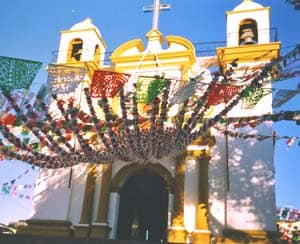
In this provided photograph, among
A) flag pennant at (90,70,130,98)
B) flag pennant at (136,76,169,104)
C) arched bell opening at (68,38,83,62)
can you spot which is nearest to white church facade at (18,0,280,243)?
arched bell opening at (68,38,83,62)

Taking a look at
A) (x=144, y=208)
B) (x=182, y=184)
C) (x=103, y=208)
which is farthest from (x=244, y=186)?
(x=103, y=208)

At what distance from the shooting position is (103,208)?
1430 cm

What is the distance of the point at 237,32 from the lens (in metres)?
16.2

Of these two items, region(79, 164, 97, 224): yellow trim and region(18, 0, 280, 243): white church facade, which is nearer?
region(18, 0, 280, 243): white church facade

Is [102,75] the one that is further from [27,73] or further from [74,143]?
[74,143]

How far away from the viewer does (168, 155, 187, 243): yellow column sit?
13117 millimetres

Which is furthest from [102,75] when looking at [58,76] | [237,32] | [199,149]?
[237,32]

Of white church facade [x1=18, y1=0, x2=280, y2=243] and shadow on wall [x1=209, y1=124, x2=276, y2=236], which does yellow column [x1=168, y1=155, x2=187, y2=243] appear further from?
shadow on wall [x1=209, y1=124, x2=276, y2=236]

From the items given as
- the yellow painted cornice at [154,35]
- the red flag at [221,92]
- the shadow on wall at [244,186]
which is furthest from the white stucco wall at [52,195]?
the red flag at [221,92]

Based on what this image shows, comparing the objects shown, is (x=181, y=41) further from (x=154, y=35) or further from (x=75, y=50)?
(x=75, y=50)

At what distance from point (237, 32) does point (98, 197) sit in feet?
26.5

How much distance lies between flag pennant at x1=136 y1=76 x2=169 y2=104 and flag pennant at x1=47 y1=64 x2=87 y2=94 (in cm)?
154

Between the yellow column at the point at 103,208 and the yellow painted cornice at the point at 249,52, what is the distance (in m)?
5.79

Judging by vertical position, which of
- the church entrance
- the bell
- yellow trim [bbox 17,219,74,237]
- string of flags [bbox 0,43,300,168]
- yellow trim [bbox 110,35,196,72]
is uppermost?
the bell
